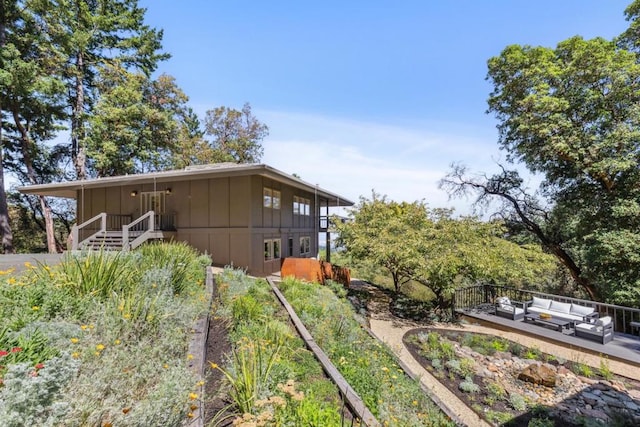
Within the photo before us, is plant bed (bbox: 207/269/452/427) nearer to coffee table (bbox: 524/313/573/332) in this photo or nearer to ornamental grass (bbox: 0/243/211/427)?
ornamental grass (bbox: 0/243/211/427)

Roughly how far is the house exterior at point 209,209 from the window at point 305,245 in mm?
1195

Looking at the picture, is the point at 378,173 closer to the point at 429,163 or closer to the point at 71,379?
the point at 429,163

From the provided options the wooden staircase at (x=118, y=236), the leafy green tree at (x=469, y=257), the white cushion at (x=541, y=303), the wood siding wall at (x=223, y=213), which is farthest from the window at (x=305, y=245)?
the white cushion at (x=541, y=303)

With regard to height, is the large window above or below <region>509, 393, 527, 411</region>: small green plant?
above

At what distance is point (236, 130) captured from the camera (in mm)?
27547

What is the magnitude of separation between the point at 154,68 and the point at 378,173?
69.8ft

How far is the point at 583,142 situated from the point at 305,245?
47.9 feet

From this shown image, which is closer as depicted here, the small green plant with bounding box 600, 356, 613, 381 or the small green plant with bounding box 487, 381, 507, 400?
the small green plant with bounding box 487, 381, 507, 400

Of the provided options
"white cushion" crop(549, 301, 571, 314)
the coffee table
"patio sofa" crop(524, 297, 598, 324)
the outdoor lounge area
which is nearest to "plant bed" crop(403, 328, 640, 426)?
the outdoor lounge area

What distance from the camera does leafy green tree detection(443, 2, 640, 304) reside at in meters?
11.6

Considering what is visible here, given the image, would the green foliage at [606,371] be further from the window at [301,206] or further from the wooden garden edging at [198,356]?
the window at [301,206]

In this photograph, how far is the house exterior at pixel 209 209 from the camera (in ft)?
37.7

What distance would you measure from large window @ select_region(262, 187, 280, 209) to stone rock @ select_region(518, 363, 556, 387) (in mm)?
10436

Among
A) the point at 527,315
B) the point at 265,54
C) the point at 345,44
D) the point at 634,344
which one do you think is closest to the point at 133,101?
the point at 265,54
